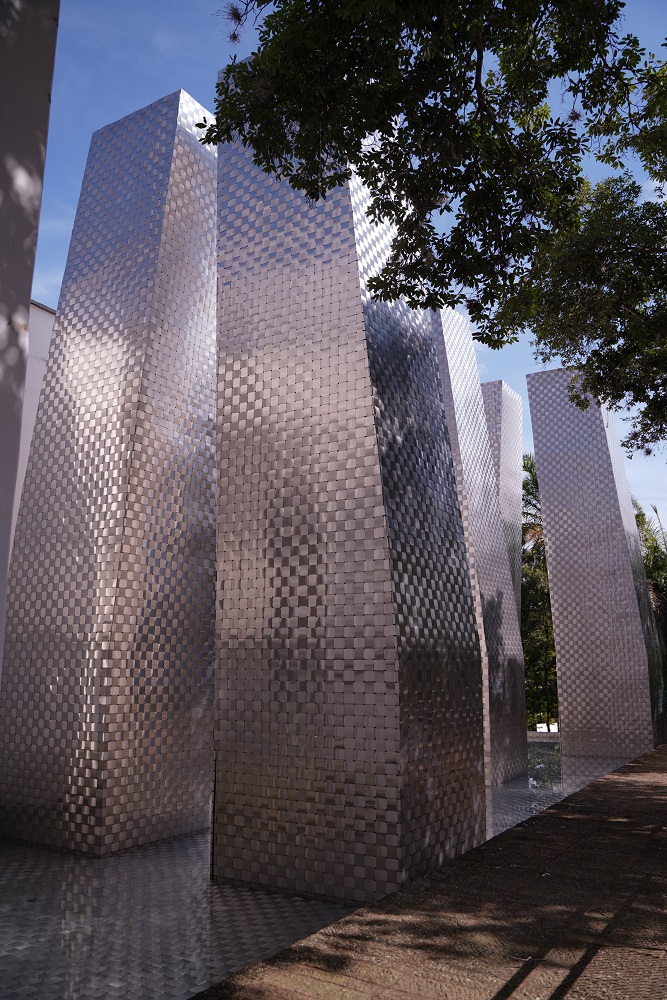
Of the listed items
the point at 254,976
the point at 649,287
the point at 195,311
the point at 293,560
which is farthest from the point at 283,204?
the point at 254,976

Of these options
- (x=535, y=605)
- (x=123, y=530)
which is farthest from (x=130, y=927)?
(x=535, y=605)

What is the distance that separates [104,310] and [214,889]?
484 centimetres

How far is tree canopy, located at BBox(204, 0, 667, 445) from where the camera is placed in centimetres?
409

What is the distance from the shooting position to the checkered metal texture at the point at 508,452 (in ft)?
42.4

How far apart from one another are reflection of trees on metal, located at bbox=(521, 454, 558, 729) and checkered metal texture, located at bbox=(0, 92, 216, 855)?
13.7 meters

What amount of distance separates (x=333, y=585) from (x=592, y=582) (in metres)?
8.42

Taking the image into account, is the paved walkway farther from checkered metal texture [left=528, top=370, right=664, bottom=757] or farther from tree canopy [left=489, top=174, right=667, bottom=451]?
checkered metal texture [left=528, top=370, right=664, bottom=757]

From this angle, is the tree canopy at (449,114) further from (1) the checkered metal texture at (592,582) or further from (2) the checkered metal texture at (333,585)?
(1) the checkered metal texture at (592,582)

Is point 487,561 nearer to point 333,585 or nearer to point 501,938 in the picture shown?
point 333,585

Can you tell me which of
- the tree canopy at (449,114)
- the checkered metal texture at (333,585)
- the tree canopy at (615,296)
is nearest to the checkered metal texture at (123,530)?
the checkered metal texture at (333,585)

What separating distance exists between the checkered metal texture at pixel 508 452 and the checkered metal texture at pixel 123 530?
7.17 metres

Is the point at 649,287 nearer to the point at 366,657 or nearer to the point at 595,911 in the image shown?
the point at 366,657

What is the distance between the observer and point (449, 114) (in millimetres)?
4551

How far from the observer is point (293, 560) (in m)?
4.95
